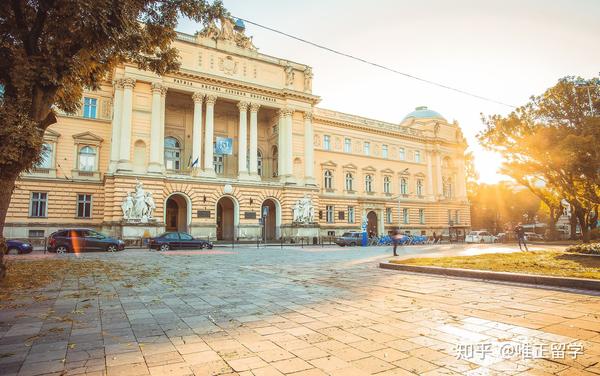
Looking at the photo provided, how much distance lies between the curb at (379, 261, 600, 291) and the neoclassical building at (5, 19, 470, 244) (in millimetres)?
23183

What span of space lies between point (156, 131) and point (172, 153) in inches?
211

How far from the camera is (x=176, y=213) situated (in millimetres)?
37625

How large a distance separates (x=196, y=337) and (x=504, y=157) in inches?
1566

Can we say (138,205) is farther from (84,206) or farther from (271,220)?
(271,220)

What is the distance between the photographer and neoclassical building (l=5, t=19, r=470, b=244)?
30.7 meters

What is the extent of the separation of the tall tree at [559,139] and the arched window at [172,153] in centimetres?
3196

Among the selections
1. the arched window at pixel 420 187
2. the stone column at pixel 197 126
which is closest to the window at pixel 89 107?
the stone column at pixel 197 126

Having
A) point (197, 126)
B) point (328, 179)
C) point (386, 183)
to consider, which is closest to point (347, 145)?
point (328, 179)

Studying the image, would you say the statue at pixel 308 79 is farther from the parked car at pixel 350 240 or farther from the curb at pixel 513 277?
the curb at pixel 513 277

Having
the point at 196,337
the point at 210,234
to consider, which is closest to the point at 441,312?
the point at 196,337

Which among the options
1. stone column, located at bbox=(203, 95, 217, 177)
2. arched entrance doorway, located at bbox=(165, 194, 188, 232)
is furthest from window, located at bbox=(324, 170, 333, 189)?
arched entrance doorway, located at bbox=(165, 194, 188, 232)

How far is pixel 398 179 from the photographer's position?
169 ft

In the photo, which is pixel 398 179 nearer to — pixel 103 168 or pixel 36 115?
pixel 103 168

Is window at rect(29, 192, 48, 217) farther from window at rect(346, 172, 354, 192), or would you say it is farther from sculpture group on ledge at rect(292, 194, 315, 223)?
window at rect(346, 172, 354, 192)
